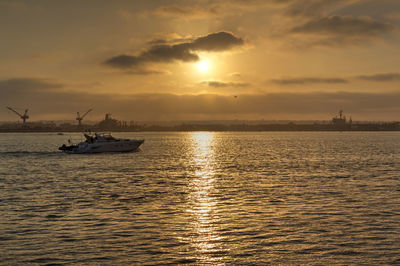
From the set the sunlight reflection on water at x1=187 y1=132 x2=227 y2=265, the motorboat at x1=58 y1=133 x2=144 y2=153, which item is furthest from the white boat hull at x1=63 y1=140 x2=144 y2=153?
the sunlight reflection on water at x1=187 y1=132 x2=227 y2=265

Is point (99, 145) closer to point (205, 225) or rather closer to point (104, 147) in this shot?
point (104, 147)

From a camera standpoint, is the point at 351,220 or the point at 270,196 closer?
the point at 351,220

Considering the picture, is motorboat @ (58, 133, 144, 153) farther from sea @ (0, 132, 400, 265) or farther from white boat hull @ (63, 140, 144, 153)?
sea @ (0, 132, 400, 265)

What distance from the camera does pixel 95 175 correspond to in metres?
57.2

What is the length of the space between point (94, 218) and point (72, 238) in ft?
17.6

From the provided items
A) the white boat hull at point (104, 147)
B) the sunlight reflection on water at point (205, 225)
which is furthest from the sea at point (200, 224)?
the white boat hull at point (104, 147)

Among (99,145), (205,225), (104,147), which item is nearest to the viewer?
(205,225)

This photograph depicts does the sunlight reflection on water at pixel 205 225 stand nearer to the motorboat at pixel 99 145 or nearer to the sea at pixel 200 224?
the sea at pixel 200 224

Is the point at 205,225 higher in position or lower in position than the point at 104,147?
lower

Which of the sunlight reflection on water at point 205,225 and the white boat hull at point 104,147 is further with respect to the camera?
the white boat hull at point 104,147

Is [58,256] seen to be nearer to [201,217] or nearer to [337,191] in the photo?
[201,217]

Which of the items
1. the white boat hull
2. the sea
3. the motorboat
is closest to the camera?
the sea

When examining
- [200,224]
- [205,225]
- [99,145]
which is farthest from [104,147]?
[205,225]

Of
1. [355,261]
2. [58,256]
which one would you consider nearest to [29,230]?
[58,256]
